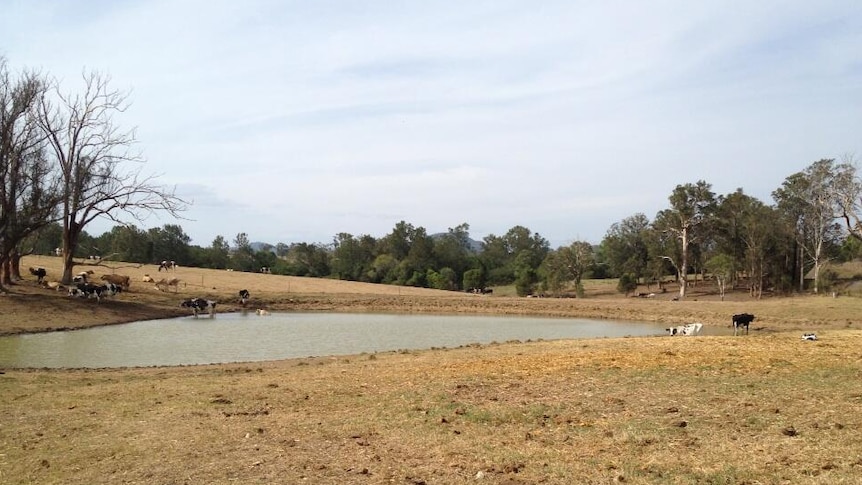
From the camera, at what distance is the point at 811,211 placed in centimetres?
5844

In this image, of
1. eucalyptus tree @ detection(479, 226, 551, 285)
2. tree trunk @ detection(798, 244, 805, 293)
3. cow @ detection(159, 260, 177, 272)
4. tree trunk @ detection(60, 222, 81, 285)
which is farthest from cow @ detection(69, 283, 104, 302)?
eucalyptus tree @ detection(479, 226, 551, 285)

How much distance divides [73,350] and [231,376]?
1055 cm

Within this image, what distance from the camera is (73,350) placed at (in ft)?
72.6

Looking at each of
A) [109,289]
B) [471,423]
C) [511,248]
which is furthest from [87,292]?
[511,248]

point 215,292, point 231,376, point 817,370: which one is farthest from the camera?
point 215,292

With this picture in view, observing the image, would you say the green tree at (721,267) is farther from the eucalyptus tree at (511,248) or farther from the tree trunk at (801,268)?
the eucalyptus tree at (511,248)

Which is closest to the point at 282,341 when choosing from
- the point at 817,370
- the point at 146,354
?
the point at 146,354

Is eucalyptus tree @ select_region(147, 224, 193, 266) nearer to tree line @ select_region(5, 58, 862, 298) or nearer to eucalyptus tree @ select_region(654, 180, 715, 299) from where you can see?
tree line @ select_region(5, 58, 862, 298)

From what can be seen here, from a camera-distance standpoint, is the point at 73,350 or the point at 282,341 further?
the point at 282,341

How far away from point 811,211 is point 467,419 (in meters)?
60.4

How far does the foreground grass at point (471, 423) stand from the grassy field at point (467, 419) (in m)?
0.03

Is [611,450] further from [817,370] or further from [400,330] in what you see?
[400,330]

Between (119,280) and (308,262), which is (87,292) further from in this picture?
(308,262)

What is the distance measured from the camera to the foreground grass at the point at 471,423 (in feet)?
22.1
